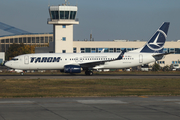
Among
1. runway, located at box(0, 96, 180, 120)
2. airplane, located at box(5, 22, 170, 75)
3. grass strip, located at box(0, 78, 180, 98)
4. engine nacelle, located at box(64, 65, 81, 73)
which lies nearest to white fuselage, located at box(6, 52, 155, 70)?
airplane, located at box(5, 22, 170, 75)

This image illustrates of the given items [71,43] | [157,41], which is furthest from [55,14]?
[157,41]

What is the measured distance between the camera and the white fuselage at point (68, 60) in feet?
145

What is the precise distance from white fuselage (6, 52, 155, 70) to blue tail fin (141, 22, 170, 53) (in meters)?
1.86

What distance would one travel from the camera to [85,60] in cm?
4594

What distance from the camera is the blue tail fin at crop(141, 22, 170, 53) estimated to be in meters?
49.5

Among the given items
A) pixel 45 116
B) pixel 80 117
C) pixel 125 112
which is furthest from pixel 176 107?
pixel 45 116

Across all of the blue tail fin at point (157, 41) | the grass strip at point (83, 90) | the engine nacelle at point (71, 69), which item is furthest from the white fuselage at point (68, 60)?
the grass strip at point (83, 90)

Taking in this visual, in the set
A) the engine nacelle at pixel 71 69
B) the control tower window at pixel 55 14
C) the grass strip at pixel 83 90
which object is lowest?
the grass strip at pixel 83 90

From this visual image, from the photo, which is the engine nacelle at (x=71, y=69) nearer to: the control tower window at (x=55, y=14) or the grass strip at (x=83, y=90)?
the grass strip at (x=83, y=90)

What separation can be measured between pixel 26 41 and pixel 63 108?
16997 cm

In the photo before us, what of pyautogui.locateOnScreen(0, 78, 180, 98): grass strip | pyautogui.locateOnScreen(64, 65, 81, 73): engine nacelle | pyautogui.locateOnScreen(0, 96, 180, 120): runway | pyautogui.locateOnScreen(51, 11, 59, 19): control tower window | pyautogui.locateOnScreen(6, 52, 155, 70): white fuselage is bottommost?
pyautogui.locateOnScreen(0, 96, 180, 120): runway

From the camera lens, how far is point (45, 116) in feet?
42.4

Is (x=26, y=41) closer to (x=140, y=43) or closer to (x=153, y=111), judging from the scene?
(x=140, y=43)

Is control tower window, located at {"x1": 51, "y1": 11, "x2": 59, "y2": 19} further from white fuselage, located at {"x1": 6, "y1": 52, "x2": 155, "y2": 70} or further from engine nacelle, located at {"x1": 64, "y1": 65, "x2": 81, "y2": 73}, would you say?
engine nacelle, located at {"x1": 64, "y1": 65, "x2": 81, "y2": 73}
